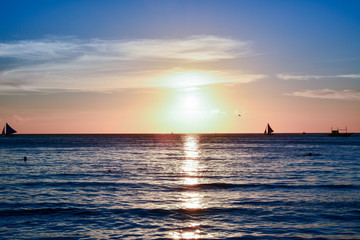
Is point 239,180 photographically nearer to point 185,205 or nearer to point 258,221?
point 185,205

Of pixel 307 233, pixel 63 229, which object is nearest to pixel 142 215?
pixel 63 229

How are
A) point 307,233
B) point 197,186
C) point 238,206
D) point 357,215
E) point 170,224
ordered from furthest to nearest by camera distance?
point 197,186
point 238,206
point 357,215
point 170,224
point 307,233

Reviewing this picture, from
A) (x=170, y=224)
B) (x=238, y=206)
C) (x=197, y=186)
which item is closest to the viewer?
(x=170, y=224)

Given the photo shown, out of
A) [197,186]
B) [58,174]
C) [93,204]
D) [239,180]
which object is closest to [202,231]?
[93,204]

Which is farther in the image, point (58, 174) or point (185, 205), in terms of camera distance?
point (58, 174)

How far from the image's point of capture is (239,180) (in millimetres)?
43594

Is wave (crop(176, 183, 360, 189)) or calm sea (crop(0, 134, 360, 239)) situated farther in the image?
wave (crop(176, 183, 360, 189))

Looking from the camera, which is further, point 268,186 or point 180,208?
point 268,186

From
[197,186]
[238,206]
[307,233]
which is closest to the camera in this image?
[307,233]

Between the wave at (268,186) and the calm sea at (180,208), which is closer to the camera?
the calm sea at (180,208)

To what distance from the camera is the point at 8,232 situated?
2111cm

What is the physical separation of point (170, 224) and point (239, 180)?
2231cm

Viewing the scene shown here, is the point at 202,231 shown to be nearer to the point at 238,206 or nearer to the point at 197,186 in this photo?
the point at 238,206

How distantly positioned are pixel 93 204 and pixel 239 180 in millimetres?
20845
